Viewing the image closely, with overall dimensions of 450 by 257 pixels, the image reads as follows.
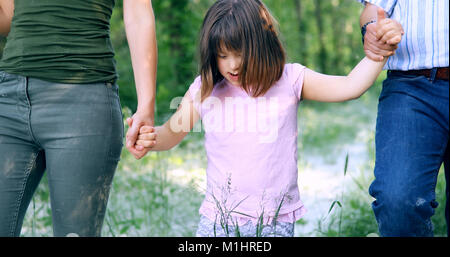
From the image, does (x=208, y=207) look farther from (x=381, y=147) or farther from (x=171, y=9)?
(x=171, y=9)

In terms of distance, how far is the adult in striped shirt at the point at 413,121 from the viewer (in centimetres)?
199

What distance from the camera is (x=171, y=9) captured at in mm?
6949

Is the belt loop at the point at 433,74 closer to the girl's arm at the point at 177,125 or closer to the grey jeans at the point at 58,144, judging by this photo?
the girl's arm at the point at 177,125

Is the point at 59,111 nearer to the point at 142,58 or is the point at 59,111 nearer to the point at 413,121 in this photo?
the point at 142,58

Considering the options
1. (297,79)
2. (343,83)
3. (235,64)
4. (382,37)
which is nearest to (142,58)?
(235,64)

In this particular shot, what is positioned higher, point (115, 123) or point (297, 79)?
point (297, 79)

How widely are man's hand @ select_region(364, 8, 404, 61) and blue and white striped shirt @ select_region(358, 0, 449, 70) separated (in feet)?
0.65

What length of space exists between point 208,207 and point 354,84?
2.47ft

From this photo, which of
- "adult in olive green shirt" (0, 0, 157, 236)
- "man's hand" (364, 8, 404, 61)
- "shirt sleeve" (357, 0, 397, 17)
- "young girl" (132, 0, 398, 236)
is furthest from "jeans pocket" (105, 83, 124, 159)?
"shirt sleeve" (357, 0, 397, 17)

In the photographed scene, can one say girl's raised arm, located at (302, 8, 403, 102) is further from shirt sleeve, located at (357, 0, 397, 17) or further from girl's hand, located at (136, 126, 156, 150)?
girl's hand, located at (136, 126, 156, 150)

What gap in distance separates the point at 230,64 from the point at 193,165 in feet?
8.97

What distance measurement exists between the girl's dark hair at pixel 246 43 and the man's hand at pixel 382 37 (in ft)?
1.13

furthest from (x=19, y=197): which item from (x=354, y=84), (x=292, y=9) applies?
(x=292, y=9)

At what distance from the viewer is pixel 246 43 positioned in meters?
2.04
